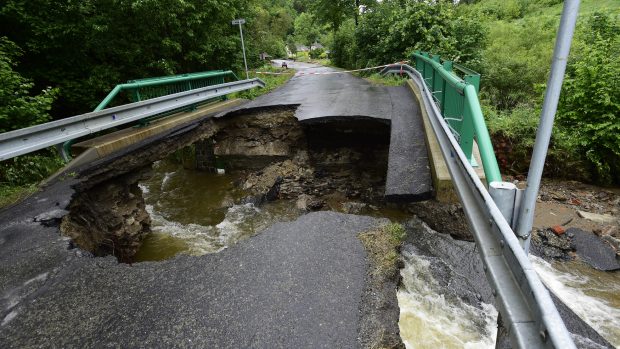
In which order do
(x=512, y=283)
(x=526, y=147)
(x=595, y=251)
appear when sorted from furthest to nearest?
(x=526, y=147)
(x=595, y=251)
(x=512, y=283)

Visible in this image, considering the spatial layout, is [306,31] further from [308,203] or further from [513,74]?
[308,203]

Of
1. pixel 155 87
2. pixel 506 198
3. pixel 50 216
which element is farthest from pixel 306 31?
pixel 506 198

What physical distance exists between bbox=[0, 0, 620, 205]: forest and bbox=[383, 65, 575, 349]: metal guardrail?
5.90 m

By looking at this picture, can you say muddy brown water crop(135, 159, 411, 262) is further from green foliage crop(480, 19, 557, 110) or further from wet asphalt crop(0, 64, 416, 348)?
green foliage crop(480, 19, 557, 110)

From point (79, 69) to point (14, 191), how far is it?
8.20 metres

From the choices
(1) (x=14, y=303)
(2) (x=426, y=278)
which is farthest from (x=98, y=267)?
(2) (x=426, y=278)

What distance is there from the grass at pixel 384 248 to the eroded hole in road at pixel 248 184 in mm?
2829

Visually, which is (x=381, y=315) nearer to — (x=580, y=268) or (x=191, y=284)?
(x=191, y=284)

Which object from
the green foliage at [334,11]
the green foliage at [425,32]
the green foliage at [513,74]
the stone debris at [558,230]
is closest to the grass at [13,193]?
the stone debris at [558,230]

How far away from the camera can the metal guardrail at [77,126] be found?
418 centimetres

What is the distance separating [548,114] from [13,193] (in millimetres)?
6100

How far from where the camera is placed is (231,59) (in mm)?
14945

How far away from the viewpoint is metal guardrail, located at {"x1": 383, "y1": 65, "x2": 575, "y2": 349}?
128 cm

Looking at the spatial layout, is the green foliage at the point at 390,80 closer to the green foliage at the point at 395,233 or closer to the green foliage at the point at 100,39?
the green foliage at the point at 100,39
